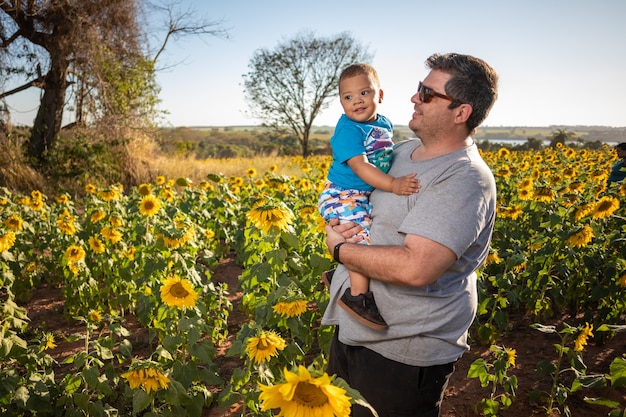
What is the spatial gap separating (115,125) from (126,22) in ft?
9.41

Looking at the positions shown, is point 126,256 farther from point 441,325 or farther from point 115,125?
point 115,125

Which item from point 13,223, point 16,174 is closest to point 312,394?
point 13,223

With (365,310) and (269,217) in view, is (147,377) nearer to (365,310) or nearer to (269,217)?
(269,217)

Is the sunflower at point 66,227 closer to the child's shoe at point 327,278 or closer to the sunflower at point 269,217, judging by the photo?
the sunflower at point 269,217

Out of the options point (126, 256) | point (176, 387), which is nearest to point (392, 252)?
point (176, 387)

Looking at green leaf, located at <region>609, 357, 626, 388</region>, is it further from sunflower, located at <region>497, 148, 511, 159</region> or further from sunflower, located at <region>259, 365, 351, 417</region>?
sunflower, located at <region>497, 148, 511, 159</region>

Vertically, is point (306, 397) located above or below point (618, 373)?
above

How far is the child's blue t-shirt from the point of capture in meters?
2.08

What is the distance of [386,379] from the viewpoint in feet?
5.60

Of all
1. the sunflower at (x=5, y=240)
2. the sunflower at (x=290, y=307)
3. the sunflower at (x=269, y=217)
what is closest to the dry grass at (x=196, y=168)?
the sunflower at (x=5, y=240)

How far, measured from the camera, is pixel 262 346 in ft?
6.93

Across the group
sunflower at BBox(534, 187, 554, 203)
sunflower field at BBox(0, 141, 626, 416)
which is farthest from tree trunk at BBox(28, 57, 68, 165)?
sunflower at BBox(534, 187, 554, 203)

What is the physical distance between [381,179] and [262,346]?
102 centimetres

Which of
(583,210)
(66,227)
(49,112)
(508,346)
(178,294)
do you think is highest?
(49,112)
